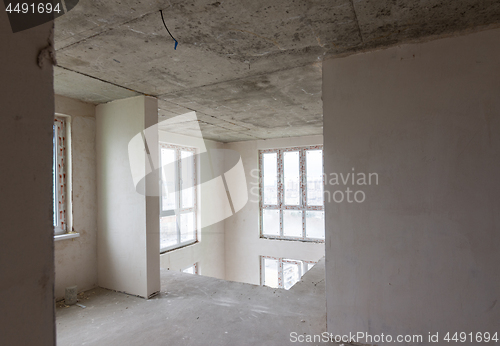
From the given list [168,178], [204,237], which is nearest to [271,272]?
[204,237]

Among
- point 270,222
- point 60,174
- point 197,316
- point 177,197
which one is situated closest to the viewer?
point 197,316

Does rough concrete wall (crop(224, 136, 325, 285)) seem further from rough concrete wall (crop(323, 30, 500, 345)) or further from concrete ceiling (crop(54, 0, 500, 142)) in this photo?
rough concrete wall (crop(323, 30, 500, 345))

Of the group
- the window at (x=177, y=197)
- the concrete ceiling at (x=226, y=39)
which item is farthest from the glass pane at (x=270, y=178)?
the concrete ceiling at (x=226, y=39)

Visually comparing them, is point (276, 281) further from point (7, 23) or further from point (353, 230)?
point (7, 23)

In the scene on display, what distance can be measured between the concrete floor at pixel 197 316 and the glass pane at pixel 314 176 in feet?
11.7

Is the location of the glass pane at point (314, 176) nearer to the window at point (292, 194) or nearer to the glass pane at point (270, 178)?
the window at point (292, 194)

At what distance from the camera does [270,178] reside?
307 inches

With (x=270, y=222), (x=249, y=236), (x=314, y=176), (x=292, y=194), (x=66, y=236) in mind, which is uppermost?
(x=314, y=176)

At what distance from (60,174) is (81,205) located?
0.47 m

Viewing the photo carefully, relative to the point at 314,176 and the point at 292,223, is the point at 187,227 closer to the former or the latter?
the point at 292,223

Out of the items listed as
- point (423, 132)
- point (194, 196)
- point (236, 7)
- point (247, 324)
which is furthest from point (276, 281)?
point (236, 7)

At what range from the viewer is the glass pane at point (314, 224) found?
7.16m

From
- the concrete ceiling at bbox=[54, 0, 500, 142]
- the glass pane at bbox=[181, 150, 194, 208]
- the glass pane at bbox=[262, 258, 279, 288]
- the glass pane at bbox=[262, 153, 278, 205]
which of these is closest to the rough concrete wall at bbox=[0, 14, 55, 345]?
the concrete ceiling at bbox=[54, 0, 500, 142]

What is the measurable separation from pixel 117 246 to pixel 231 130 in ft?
11.4
